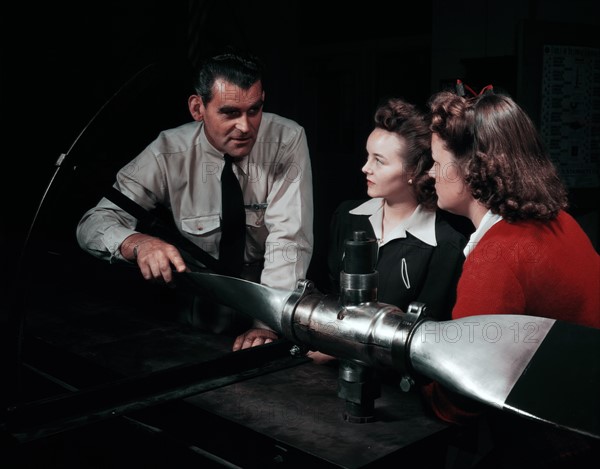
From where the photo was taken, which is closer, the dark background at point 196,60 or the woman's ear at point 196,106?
the woman's ear at point 196,106

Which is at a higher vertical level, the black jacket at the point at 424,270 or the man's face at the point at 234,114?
the man's face at the point at 234,114

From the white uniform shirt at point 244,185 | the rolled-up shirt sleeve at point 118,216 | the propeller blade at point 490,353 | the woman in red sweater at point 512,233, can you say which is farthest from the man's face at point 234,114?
the propeller blade at point 490,353

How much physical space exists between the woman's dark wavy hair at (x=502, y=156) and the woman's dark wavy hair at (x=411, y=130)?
1.44 ft

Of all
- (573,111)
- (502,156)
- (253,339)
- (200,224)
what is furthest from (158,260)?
(573,111)

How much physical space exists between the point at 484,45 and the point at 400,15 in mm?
1846

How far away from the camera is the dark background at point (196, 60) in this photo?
3.51m

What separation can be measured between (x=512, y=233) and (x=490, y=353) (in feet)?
2.13

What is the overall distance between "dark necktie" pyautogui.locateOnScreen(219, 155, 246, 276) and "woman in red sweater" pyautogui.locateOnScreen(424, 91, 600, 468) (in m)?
0.90

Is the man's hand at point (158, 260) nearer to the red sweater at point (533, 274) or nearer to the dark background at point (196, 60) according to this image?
the red sweater at point (533, 274)

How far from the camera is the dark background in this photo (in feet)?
11.5

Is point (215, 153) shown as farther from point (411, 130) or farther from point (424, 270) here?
point (424, 270)

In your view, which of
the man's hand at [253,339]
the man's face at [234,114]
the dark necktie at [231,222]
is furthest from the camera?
the dark necktie at [231,222]

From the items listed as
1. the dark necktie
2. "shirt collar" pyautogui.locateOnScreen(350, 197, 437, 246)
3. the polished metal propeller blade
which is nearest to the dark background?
the dark necktie

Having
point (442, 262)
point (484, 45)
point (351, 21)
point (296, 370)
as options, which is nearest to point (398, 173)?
point (442, 262)
